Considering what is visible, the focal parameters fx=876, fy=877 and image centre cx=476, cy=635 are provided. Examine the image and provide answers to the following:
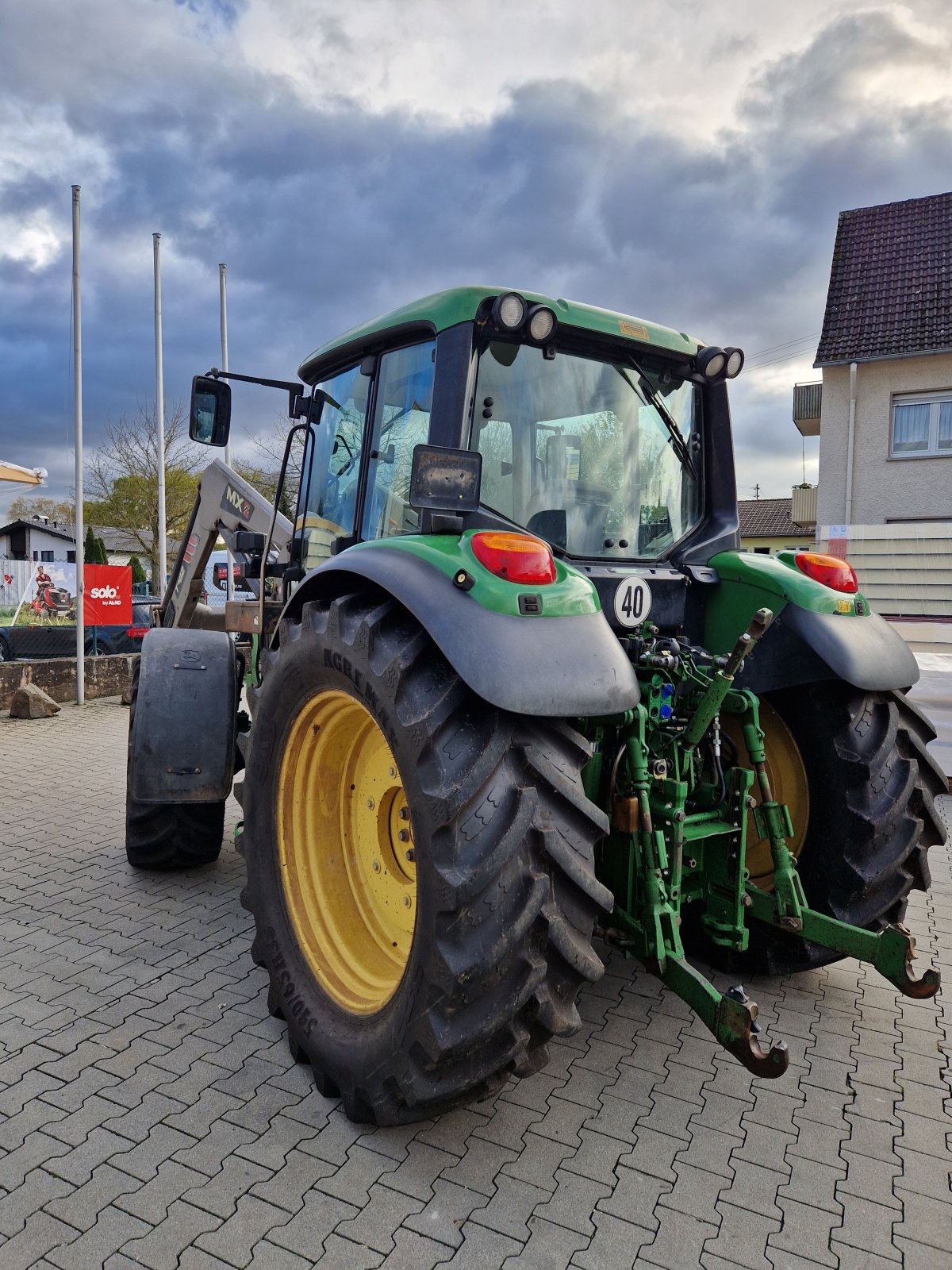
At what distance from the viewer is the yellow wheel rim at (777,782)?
3223mm

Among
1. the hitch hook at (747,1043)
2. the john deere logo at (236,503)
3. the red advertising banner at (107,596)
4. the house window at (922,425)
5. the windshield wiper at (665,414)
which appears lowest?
the hitch hook at (747,1043)

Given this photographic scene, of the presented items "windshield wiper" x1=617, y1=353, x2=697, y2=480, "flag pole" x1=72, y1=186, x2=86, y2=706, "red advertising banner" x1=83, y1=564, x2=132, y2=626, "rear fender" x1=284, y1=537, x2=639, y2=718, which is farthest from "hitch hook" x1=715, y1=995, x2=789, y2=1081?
"red advertising banner" x1=83, y1=564, x2=132, y2=626

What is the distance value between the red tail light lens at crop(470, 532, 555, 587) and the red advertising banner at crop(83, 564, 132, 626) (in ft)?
40.1

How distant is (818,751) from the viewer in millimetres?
A: 3156

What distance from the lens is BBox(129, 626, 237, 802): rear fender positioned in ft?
12.7

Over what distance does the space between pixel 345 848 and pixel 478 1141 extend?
97 centimetres

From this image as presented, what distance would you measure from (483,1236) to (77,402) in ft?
31.5

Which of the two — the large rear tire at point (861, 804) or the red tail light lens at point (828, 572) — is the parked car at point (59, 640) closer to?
the red tail light lens at point (828, 572)

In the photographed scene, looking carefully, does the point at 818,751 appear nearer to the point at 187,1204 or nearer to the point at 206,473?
the point at 187,1204

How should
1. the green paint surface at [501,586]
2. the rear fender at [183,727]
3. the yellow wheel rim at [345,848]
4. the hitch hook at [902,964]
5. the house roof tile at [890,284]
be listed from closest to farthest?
the green paint surface at [501,586] → the hitch hook at [902,964] → the yellow wheel rim at [345,848] → the rear fender at [183,727] → the house roof tile at [890,284]

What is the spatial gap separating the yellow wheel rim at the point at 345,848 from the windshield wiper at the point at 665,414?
5.19 feet

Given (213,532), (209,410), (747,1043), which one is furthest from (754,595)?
(213,532)

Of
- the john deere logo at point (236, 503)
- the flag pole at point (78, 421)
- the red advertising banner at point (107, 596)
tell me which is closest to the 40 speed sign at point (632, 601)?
the john deere logo at point (236, 503)

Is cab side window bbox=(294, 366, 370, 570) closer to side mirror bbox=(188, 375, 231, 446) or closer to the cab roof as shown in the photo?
the cab roof
